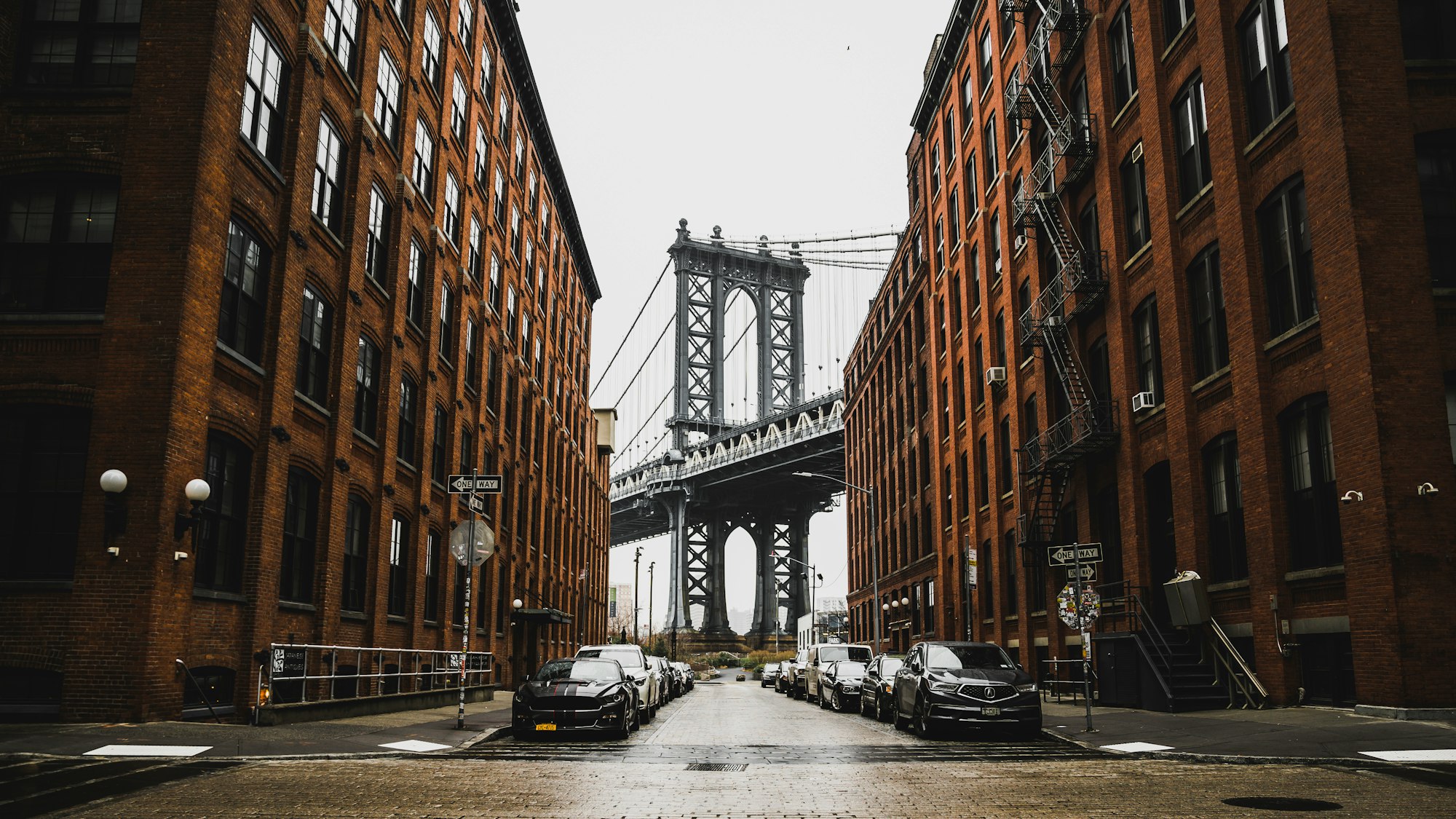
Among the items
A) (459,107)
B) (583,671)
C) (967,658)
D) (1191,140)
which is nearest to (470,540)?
(583,671)

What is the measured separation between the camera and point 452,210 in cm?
3391

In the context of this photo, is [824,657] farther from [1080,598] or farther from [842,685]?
[1080,598]

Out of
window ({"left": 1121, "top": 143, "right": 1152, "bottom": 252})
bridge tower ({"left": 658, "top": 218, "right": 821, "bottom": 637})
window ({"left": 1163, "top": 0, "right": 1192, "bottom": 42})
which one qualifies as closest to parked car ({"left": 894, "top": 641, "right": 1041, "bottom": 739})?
window ({"left": 1121, "top": 143, "right": 1152, "bottom": 252})

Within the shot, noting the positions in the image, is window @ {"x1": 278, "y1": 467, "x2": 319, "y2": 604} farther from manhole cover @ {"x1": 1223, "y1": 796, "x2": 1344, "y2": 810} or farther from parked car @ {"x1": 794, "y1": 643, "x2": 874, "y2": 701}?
manhole cover @ {"x1": 1223, "y1": 796, "x2": 1344, "y2": 810}

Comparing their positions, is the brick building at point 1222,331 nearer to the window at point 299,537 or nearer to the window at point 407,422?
the window at point 299,537

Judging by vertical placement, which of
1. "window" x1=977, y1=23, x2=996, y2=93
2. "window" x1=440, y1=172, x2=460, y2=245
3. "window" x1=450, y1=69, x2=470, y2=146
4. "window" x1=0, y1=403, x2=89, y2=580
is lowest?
"window" x1=0, y1=403, x2=89, y2=580

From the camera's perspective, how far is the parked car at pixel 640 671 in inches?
920

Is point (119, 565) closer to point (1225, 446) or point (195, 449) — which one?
point (195, 449)

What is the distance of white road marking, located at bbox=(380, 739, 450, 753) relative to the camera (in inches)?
597

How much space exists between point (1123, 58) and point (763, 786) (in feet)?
72.5

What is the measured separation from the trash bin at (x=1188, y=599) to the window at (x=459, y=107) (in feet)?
77.0

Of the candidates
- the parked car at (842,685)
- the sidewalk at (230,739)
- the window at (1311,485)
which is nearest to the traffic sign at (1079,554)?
the window at (1311,485)

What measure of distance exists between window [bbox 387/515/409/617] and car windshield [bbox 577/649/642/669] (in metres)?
4.73

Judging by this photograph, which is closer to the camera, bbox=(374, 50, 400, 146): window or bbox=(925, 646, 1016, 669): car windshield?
bbox=(925, 646, 1016, 669): car windshield
